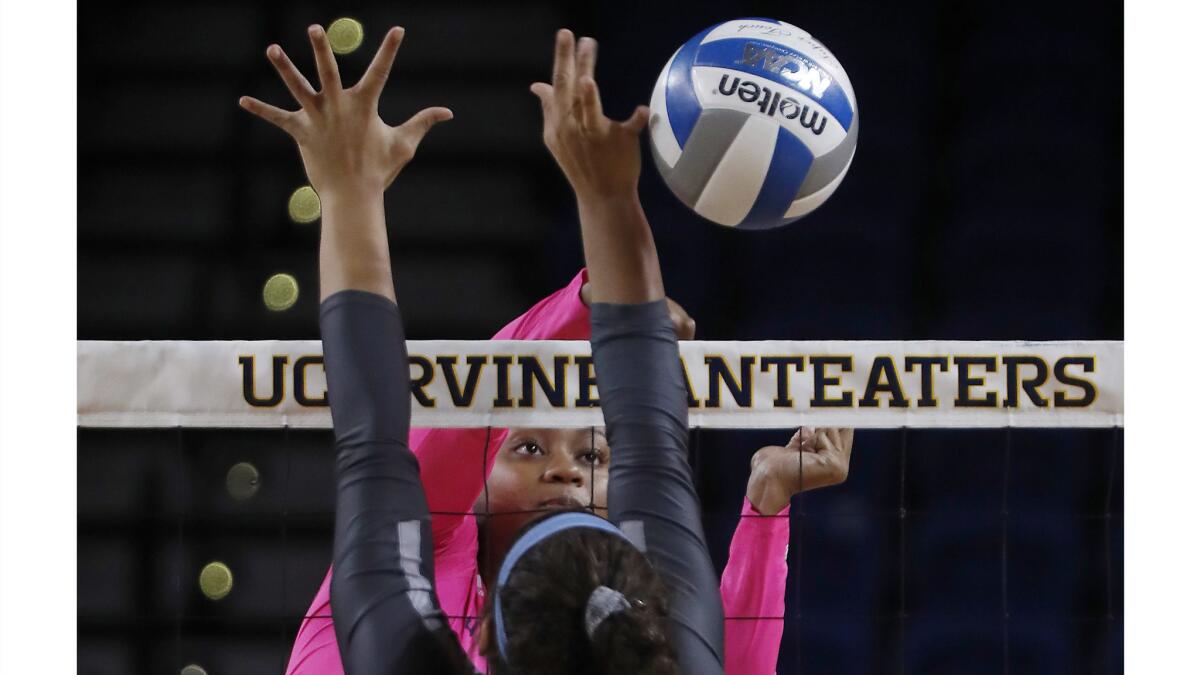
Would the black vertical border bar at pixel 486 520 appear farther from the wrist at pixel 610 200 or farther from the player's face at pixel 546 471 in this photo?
the wrist at pixel 610 200

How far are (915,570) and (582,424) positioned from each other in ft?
3.48

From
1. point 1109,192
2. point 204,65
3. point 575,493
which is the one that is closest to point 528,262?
point 575,493

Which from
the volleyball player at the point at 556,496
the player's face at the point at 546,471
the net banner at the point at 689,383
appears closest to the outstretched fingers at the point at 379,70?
the net banner at the point at 689,383

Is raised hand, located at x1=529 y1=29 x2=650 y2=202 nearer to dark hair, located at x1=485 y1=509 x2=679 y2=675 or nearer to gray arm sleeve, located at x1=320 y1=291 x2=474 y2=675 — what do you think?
gray arm sleeve, located at x1=320 y1=291 x2=474 y2=675

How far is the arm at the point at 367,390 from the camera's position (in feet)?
4.69

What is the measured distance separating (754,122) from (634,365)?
2.89ft

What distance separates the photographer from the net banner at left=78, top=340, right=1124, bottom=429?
2848 mm

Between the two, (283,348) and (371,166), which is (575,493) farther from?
(371,166)

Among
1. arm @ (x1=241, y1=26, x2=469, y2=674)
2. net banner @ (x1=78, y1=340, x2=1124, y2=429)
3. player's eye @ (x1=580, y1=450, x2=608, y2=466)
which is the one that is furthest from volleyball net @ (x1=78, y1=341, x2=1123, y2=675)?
arm @ (x1=241, y1=26, x2=469, y2=674)

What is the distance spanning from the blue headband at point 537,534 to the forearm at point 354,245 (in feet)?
1.42

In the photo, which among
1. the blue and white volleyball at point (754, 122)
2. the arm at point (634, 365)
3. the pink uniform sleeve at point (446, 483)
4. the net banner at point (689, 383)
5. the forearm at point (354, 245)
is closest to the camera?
the arm at point (634, 365)

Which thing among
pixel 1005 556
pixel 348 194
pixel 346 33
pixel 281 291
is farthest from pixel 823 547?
pixel 348 194

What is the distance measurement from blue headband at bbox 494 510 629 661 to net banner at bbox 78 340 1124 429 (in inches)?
57.6

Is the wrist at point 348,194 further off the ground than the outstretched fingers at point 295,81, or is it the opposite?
the outstretched fingers at point 295,81
